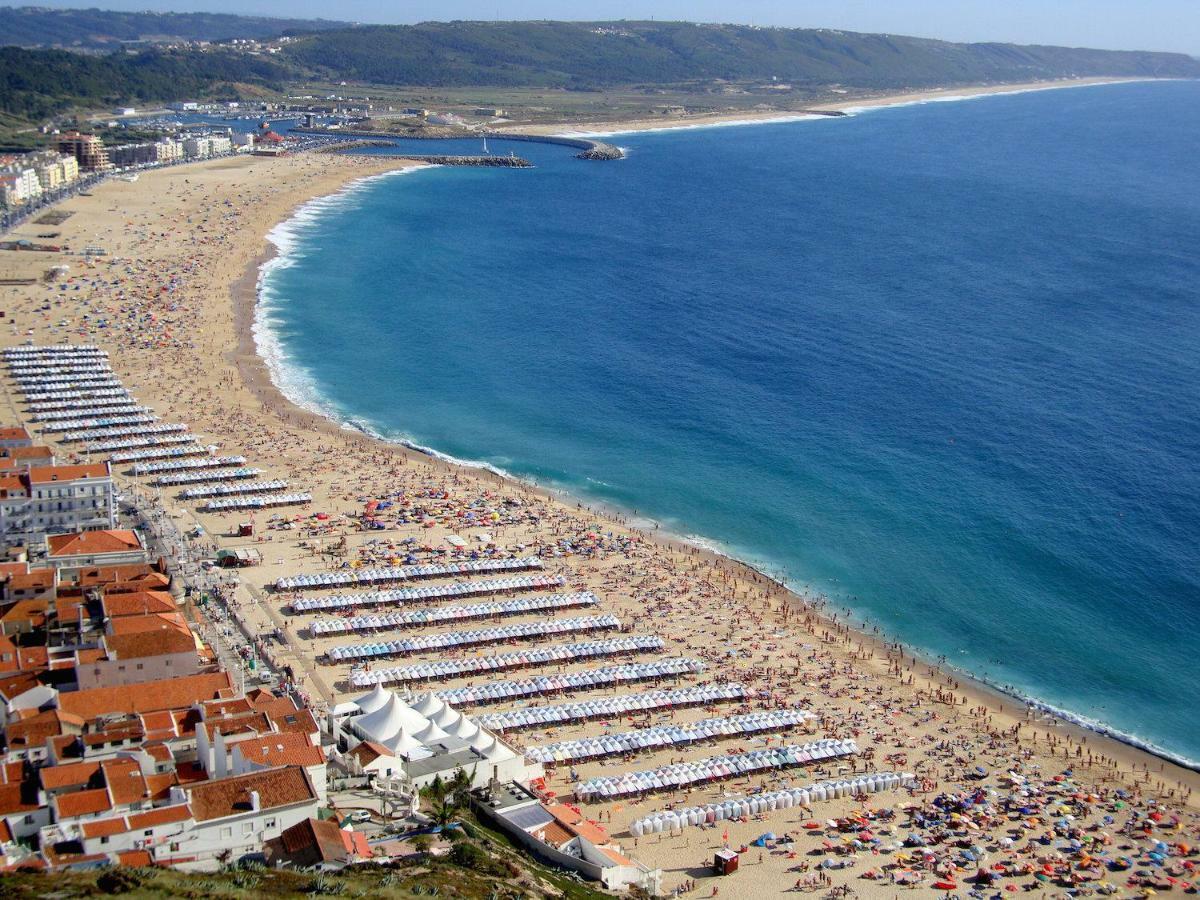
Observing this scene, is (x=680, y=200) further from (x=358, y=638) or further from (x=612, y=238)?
(x=358, y=638)

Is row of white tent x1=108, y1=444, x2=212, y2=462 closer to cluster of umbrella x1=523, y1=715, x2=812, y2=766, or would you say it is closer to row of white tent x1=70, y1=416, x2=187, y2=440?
row of white tent x1=70, y1=416, x2=187, y2=440

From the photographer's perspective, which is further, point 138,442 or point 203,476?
point 138,442

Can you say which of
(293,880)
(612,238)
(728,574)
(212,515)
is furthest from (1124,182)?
(293,880)

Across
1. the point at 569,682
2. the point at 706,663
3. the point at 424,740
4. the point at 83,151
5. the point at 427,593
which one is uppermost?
the point at 83,151

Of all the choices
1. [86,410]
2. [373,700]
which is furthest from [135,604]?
[86,410]

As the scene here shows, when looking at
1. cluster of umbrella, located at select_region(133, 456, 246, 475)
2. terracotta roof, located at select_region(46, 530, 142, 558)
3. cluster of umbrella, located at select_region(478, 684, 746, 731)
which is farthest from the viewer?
cluster of umbrella, located at select_region(133, 456, 246, 475)

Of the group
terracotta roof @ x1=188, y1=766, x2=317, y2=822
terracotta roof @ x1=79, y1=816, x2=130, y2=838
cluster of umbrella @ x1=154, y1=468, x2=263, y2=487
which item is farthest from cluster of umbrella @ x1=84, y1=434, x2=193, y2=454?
terracotta roof @ x1=79, y1=816, x2=130, y2=838

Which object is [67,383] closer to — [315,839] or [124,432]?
[124,432]
